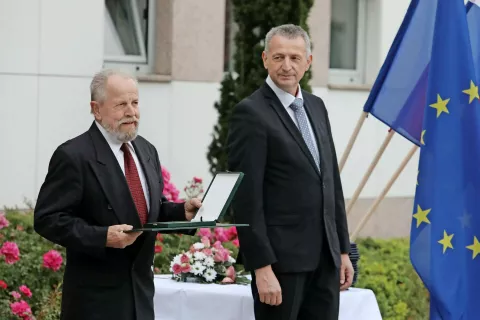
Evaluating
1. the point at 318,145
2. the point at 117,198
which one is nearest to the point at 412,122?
the point at 318,145

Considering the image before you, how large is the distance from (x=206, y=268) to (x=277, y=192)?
1268 millimetres

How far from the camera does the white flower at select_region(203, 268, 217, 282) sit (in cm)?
750

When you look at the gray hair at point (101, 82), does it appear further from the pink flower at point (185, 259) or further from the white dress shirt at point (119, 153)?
the pink flower at point (185, 259)

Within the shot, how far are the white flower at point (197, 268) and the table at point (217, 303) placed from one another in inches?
5.1

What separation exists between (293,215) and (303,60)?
2.38ft

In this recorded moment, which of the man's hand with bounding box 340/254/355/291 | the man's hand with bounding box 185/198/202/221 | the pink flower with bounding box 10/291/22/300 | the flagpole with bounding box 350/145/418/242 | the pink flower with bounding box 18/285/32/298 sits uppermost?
the man's hand with bounding box 185/198/202/221

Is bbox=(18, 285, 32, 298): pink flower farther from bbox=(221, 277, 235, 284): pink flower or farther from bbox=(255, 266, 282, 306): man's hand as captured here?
bbox=(255, 266, 282, 306): man's hand

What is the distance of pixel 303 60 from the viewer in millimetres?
6504

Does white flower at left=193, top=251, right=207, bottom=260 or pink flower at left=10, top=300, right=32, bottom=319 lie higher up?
white flower at left=193, top=251, right=207, bottom=260

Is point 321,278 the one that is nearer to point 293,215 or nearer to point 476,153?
point 293,215

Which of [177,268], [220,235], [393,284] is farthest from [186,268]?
[393,284]

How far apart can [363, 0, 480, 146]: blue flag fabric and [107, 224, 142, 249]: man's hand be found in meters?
3.15

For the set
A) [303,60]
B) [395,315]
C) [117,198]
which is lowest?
[395,315]

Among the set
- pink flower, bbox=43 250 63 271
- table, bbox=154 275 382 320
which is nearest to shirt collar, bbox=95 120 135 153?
table, bbox=154 275 382 320
